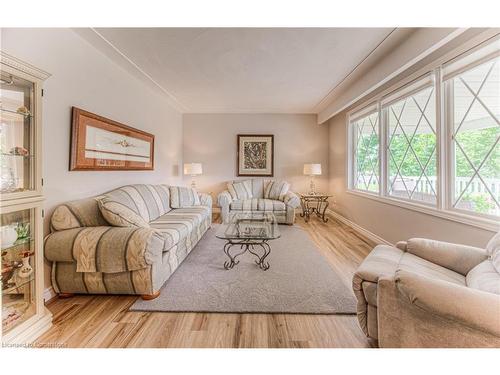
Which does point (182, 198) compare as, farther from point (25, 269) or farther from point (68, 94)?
point (25, 269)

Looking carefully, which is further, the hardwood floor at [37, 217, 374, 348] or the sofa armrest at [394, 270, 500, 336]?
the hardwood floor at [37, 217, 374, 348]

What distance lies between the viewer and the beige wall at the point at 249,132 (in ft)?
17.7

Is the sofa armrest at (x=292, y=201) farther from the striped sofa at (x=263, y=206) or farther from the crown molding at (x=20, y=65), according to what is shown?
the crown molding at (x=20, y=65)

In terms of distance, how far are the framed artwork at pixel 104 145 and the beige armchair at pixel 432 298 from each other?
2.76 m

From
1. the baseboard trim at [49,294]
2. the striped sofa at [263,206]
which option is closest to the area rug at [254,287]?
the baseboard trim at [49,294]

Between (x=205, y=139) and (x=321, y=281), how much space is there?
4330mm

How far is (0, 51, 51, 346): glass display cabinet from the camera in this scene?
4.50 ft

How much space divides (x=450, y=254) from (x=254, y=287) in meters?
1.54

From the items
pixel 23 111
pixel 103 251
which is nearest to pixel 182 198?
pixel 103 251

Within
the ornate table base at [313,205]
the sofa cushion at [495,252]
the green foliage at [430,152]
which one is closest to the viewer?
the sofa cushion at [495,252]

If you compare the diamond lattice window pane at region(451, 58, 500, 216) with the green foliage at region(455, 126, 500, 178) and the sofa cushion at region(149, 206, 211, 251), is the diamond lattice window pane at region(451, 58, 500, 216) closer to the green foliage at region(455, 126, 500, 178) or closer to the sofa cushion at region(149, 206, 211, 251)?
the green foliage at region(455, 126, 500, 178)

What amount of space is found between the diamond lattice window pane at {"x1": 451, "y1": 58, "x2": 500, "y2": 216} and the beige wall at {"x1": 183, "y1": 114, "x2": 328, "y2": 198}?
3327 millimetres

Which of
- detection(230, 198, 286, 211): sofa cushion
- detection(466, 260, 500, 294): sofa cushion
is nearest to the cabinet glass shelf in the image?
detection(466, 260, 500, 294): sofa cushion
